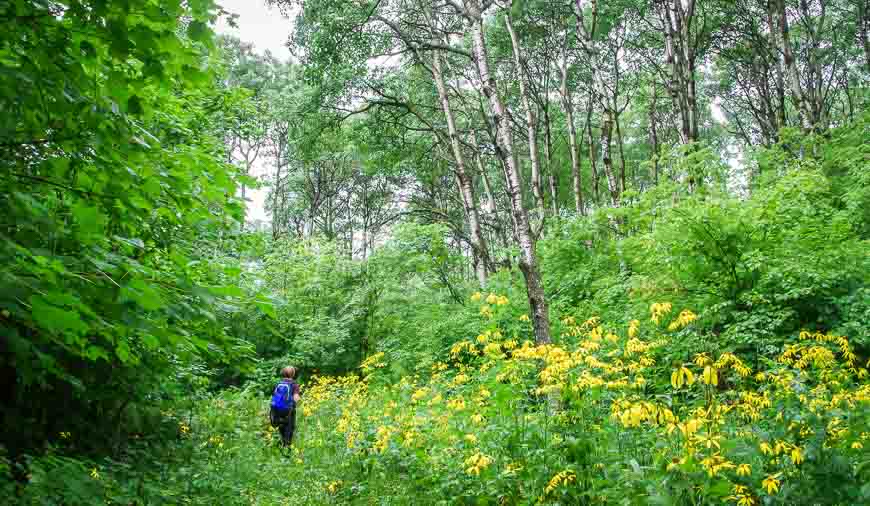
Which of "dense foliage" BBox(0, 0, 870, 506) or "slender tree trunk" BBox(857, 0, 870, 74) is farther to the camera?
"slender tree trunk" BBox(857, 0, 870, 74)

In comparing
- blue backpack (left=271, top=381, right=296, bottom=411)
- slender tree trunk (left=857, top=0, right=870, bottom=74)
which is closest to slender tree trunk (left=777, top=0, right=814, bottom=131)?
slender tree trunk (left=857, top=0, right=870, bottom=74)

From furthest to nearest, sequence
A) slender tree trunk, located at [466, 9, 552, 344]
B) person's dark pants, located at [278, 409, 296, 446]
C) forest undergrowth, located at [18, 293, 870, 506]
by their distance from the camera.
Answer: person's dark pants, located at [278, 409, 296, 446]
slender tree trunk, located at [466, 9, 552, 344]
forest undergrowth, located at [18, 293, 870, 506]

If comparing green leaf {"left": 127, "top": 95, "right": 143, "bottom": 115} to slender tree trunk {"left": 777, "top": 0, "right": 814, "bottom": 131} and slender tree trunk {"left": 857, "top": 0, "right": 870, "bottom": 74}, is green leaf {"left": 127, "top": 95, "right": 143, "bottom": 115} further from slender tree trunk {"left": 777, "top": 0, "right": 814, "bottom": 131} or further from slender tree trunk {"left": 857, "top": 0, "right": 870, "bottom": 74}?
slender tree trunk {"left": 857, "top": 0, "right": 870, "bottom": 74}

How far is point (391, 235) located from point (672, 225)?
8.43 m

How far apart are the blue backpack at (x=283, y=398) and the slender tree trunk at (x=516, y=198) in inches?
156

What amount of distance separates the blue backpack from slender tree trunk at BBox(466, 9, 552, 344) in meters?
3.96

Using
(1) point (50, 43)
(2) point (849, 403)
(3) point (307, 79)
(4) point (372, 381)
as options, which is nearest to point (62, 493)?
(1) point (50, 43)

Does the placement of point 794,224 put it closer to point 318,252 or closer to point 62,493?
point 62,493

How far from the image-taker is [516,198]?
21.5ft

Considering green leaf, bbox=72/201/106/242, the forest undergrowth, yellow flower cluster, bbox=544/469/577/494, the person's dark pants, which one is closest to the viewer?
green leaf, bbox=72/201/106/242

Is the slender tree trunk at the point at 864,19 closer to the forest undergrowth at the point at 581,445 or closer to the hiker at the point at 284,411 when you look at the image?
the forest undergrowth at the point at 581,445

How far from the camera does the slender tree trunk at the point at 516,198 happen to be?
6227mm

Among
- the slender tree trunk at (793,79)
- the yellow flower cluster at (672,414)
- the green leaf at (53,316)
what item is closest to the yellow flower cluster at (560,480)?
the yellow flower cluster at (672,414)

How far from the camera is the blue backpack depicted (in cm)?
759
